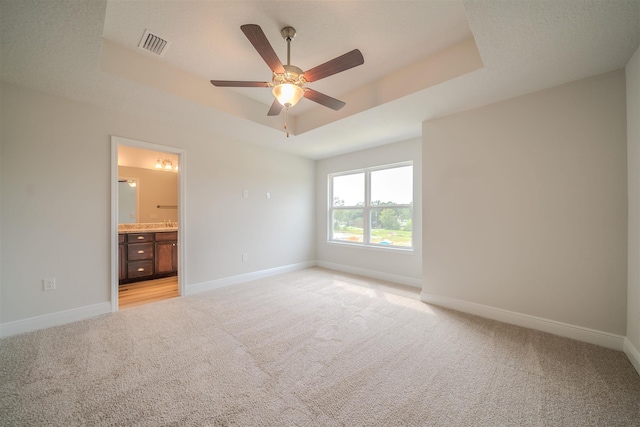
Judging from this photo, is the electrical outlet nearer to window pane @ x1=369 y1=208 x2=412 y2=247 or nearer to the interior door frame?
the interior door frame

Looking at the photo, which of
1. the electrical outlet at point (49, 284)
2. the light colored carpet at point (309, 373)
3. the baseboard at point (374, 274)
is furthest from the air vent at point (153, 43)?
the baseboard at point (374, 274)

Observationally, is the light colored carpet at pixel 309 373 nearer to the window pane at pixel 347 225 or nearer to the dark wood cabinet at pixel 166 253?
the dark wood cabinet at pixel 166 253

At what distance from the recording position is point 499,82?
227cm

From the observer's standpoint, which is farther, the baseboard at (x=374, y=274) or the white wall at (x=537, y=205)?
the baseboard at (x=374, y=274)

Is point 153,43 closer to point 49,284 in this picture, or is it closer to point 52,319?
point 49,284

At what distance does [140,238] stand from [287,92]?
3902 millimetres

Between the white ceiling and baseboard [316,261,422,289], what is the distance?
253cm

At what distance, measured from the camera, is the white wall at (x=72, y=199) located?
2.34 metres

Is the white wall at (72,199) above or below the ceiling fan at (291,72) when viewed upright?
below

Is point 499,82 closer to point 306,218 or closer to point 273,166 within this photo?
point 273,166

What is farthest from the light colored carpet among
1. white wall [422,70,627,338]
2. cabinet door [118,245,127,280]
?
cabinet door [118,245,127,280]

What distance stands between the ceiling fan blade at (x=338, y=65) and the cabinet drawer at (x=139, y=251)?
13.6ft

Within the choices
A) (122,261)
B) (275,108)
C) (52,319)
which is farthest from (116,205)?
(275,108)

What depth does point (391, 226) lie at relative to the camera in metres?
4.31
